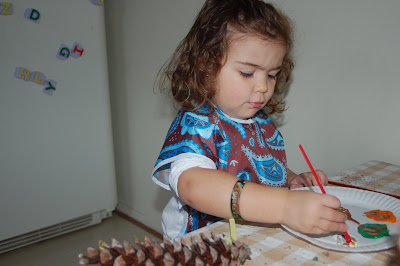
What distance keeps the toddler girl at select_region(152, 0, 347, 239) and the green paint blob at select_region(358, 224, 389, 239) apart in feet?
0.48

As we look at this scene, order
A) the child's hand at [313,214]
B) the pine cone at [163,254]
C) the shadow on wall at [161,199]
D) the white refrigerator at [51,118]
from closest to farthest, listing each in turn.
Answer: the pine cone at [163,254] → the child's hand at [313,214] → the white refrigerator at [51,118] → the shadow on wall at [161,199]

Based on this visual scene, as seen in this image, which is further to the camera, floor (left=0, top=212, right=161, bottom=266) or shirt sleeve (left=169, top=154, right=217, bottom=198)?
floor (left=0, top=212, right=161, bottom=266)

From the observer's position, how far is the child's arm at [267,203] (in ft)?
1.73

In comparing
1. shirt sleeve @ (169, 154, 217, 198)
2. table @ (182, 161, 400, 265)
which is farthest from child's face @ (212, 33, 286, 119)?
table @ (182, 161, 400, 265)

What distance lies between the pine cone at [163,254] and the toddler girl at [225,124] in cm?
12

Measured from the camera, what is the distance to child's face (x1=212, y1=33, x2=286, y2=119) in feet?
2.43

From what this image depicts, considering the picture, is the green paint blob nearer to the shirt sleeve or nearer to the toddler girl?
the toddler girl

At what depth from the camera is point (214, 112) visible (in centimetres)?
80

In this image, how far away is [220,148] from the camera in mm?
781

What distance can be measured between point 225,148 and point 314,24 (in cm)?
59

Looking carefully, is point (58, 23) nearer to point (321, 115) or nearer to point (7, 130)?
point (7, 130)

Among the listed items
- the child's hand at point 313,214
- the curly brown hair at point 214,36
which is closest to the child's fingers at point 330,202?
the child's hand at point 313,214

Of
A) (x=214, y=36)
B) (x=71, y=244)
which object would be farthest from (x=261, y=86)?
(x=71, y=244)

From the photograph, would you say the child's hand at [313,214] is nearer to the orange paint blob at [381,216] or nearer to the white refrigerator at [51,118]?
the orange paint blob at [381,216]
